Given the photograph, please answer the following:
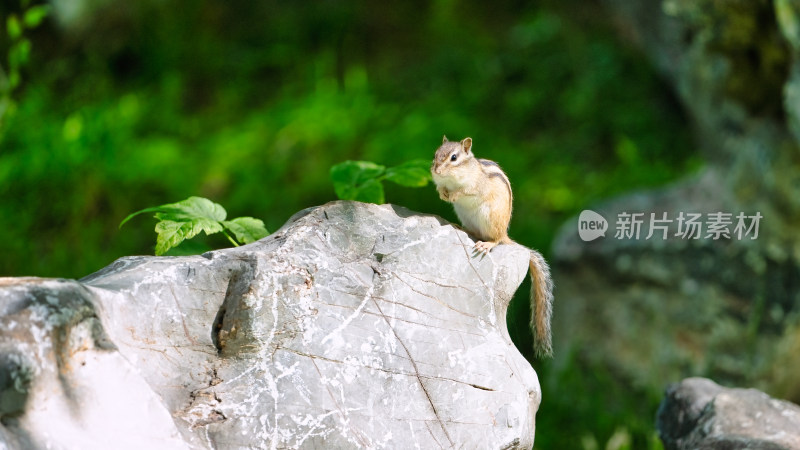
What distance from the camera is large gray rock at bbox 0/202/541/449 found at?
220 cm

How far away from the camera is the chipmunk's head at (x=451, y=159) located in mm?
3428

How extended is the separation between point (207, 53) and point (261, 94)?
2.21 feet

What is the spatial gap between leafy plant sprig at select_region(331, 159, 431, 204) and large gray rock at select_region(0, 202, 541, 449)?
202mm

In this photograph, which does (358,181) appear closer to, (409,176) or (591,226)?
(409,176)

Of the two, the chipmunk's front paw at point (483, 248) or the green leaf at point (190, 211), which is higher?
the green leaf at point (190, 211)

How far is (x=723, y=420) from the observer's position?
3492 mm

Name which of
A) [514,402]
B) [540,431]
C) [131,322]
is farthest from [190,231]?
[540,431]

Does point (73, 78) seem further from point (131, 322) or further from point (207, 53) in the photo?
point (131, 322)

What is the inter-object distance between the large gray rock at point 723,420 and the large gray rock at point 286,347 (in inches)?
38.0

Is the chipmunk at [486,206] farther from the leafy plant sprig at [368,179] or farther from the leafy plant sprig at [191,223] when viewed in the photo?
the leafy plant sprig at [191,223]

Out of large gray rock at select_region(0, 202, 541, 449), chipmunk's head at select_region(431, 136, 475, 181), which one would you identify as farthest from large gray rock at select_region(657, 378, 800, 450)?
chipmunk's head at select_region(431, 136, 475, 181)

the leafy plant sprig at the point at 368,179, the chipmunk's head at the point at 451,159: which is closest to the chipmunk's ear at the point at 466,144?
the chipmunk's head at the point at 451,159
